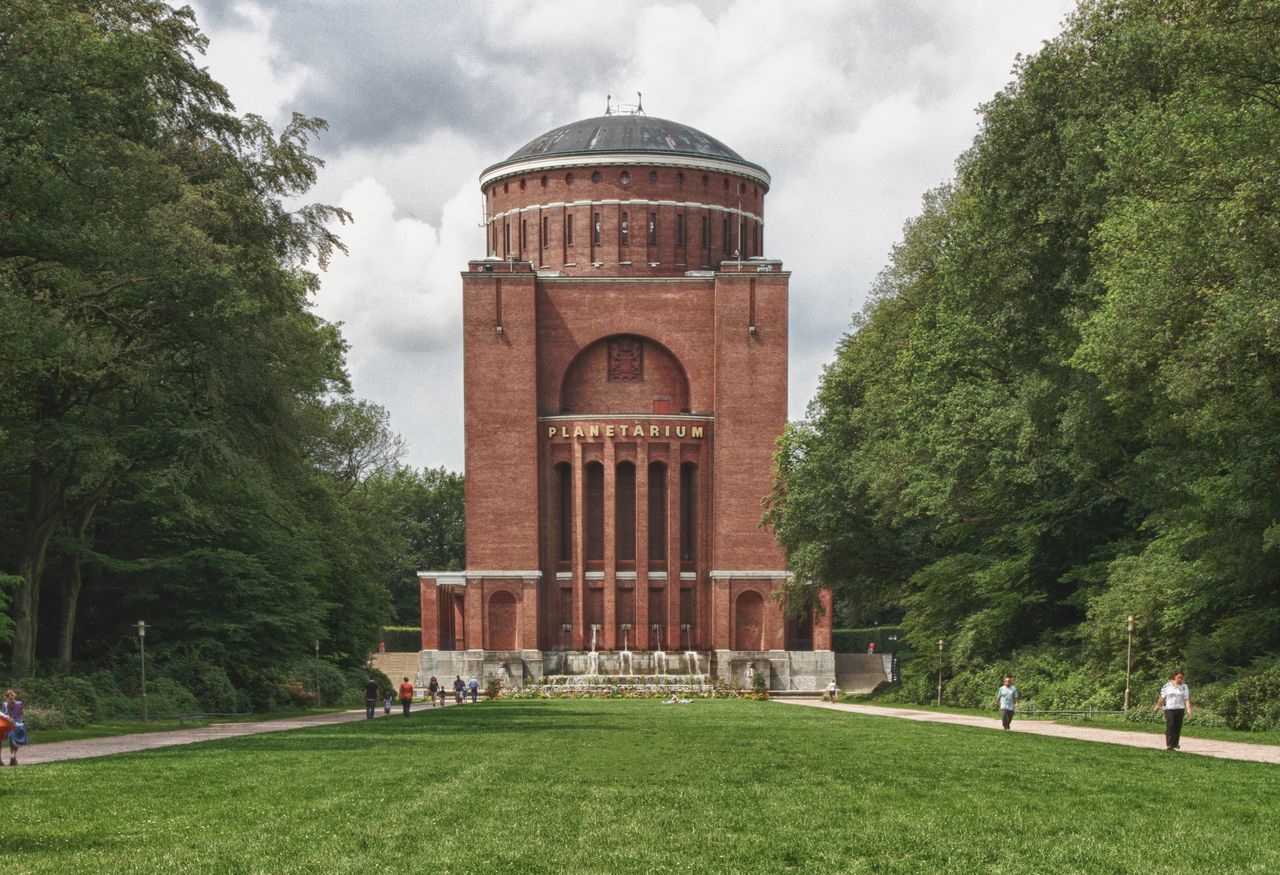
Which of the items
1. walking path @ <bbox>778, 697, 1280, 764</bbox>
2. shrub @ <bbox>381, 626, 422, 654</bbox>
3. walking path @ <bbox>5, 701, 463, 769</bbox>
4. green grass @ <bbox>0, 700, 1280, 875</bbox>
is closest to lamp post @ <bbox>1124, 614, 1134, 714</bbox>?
walking path @ <bbox>778, 697, 1280, 764</bbox>

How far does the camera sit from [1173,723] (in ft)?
61.7

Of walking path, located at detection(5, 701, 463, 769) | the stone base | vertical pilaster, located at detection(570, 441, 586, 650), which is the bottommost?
the stone base

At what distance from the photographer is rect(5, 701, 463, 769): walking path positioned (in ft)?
62.3

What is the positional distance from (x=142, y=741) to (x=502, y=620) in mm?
37394

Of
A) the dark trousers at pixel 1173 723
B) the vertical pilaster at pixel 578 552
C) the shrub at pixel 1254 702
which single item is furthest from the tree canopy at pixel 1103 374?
the vertical pilaster at pixel 578 552

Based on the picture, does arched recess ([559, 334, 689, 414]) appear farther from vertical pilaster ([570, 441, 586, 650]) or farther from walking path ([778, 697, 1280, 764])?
walking path ([778, 697, 1280, 764])

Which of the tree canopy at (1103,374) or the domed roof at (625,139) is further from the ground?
the domed roof at (625,139)

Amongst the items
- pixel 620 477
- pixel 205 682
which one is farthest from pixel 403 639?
pixel 205 682

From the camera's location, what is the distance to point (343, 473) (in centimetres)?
6694

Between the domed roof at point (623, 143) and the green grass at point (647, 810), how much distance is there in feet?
156

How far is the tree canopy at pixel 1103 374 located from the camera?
20.1 metres

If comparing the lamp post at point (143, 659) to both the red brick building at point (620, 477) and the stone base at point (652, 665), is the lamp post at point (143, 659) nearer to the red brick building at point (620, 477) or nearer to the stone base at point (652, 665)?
the stone base at point (652, 665)

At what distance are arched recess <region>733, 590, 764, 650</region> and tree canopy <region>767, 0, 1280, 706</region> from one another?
1591 cm

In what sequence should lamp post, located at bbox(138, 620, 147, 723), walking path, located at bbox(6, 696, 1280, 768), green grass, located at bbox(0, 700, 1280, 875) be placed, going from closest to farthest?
1. green grass, located at bbox(0, 700, 1280, 875)
2. walking path, located at bbox(6, 696, 1280, 768)
3. lamp post, located at bbox(138, 620, 147, 723)
